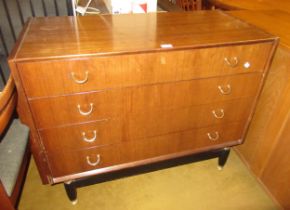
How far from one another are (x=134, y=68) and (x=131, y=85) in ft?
0.24

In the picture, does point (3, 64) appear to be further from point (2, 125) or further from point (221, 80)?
point (221, 80)

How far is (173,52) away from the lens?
2.97 feet

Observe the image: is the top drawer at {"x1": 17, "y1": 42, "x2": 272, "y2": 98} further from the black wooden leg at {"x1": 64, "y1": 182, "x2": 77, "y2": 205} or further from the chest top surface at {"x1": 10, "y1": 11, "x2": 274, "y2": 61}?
the black wooden leg at {"x1": 64, "y1": 182, "x2": 77, "y2": 205}

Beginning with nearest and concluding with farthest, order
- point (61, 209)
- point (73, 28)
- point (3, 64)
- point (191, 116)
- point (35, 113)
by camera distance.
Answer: point (35, 113)
point (73, 28)
point (191, 116)
point (61, 209)
point (3, 64)

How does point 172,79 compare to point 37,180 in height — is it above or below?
above

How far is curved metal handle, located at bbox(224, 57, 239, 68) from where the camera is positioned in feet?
3.30

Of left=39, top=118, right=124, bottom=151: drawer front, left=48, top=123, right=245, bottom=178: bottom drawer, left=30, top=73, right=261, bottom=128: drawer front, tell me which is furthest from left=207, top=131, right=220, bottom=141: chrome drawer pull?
left=39, top=118, right=124, bottom=151: drawer front

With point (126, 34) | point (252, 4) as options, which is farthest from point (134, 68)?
point (252, 4)

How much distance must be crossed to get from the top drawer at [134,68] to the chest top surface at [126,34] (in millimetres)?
29

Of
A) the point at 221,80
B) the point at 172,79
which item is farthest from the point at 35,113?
the point at 221,80

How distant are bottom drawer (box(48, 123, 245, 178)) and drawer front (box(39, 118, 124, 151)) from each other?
0.12ft

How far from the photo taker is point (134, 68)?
0.90 m

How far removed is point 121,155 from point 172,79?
45 centimetres

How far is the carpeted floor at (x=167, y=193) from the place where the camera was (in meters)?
1.28
